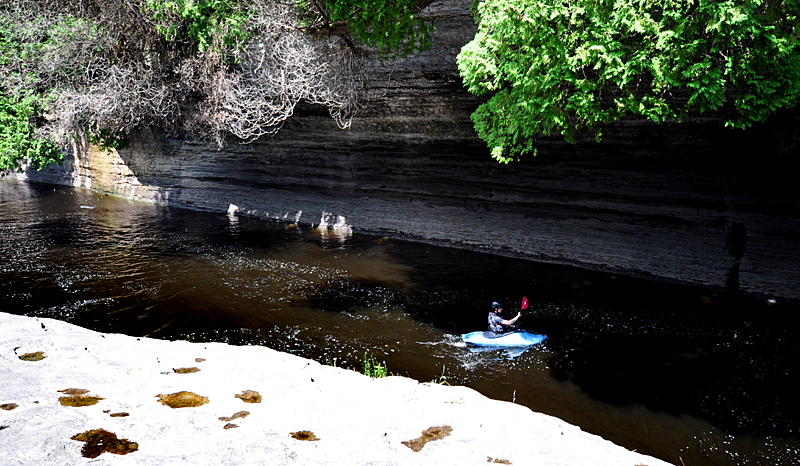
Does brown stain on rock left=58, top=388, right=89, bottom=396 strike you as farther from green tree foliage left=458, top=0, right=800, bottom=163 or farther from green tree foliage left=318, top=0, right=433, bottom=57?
green tree foliage left=318, top=0, right=433, bottom=57

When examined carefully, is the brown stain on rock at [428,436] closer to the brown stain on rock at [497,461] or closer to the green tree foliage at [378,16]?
the brown stain on rock at [497,461]

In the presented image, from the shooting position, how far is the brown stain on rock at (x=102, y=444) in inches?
137

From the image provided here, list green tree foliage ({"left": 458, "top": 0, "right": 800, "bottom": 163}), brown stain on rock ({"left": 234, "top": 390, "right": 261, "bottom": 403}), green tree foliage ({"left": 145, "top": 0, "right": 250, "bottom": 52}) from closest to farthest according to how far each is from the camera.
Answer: brown stain on rock ({"left": 234, "top": 390, "right": 261, "bottom": 403}) → green tree foliage ({"left": 458, "top": 0, "right": 800, "bottom": 163}) → green tree foliage ({"left": 145, "top": 0, "right": 250, "bottom": 52})

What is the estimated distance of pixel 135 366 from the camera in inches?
208

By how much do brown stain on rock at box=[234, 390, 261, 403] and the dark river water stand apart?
3.65m

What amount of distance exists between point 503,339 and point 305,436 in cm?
661

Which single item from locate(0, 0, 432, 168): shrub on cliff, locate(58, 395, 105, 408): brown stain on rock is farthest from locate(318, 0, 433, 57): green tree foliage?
locate(58, 395, 105, 408): brown stain on rock

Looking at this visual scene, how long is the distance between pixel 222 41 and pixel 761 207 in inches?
602

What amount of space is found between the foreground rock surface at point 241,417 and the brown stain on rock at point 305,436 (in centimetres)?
2

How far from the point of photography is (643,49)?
8438mm

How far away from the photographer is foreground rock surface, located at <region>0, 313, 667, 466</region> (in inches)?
143

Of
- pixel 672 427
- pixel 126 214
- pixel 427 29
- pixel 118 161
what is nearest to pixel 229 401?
pixel 672 427

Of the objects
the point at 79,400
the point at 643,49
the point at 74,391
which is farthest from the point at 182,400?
the point at 643,49

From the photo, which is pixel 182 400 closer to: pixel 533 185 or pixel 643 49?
pixel 643 49
